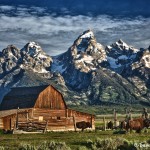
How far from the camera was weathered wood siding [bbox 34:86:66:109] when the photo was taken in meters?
96.2

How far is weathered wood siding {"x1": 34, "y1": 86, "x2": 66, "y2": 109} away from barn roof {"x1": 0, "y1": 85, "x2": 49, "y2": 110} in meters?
0.97

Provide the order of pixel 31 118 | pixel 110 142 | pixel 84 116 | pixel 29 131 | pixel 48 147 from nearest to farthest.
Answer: pixel 48 147
pixel 110 142
pixel 29 131
pixel 31 118
pixel 84 116

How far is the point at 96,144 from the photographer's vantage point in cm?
3803

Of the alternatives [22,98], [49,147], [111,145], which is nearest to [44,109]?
[22,98]

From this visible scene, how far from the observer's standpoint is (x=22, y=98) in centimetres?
9838

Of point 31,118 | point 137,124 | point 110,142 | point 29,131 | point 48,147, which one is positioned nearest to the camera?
point 48,147

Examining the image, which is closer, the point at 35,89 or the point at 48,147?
the point at 48,147

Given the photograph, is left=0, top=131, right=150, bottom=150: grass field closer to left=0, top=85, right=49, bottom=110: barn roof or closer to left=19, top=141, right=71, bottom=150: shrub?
left=19, top=141, right=71, bottom=150: shrub

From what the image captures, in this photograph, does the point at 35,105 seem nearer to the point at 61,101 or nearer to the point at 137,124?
the point at 61,101

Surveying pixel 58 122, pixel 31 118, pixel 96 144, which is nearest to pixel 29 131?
pixel 31 118

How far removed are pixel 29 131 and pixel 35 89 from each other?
2560 cm

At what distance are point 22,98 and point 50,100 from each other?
21.3ft

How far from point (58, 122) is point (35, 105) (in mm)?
6426

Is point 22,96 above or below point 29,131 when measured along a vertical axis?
above
